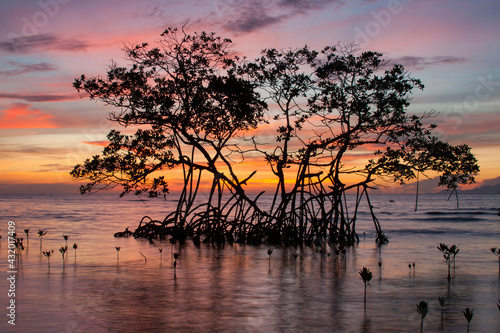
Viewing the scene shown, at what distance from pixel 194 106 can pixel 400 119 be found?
7200mm

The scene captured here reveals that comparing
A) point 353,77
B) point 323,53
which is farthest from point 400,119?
point 323,53

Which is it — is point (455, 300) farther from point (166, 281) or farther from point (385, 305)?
point (166, 281)

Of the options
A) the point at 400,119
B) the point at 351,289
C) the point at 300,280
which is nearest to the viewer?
the point at 351,289

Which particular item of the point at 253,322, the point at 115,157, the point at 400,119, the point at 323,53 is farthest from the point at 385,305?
the point at 115,157

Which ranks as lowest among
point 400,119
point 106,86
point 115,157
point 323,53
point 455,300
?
point 455,300

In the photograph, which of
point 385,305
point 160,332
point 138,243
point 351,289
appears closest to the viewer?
point 160,332

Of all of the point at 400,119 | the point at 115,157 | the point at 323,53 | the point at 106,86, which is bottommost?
the point at 115,157

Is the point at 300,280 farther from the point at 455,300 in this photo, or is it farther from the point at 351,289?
the point at 455,300

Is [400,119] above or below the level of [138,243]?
above

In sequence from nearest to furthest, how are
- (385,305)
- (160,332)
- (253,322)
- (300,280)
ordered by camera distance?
(160,332)
(253,322)
(385,305)
(300,280)

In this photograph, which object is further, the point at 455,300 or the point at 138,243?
the point at 138,243

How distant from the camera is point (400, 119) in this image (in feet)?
53.2

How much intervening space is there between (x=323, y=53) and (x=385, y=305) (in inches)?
400

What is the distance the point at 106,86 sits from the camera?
55.4 ft
